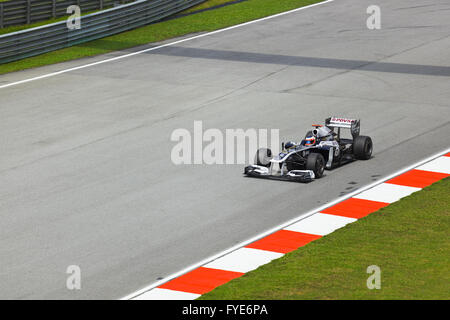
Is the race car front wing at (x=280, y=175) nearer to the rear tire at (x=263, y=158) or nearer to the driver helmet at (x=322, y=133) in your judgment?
the rear tire at (x=263, y=158)

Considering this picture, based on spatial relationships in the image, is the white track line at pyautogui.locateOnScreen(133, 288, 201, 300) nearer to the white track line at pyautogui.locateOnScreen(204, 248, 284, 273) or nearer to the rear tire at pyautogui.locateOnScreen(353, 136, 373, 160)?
the white track line at pyautogui.locateOnScreen(204, 248, 284, 273)

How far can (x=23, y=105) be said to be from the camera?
23438 mm

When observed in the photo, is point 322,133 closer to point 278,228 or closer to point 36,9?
point 278,228

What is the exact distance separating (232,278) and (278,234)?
197cm

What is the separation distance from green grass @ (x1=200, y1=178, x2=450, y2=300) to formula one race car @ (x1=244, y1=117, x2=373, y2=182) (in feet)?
7.14

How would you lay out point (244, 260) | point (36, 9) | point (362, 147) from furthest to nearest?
point (36, 9) → point (362, 147) → point (244, 260)

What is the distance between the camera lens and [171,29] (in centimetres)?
3372

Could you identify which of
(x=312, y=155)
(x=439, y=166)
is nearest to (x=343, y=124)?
(x=312, y=155)

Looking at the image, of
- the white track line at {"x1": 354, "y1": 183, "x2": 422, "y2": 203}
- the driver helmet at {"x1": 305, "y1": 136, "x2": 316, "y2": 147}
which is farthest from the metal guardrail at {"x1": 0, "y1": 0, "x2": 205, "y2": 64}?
the white track line at {"x1": 354, "y1": 183, "x2": 422, "y2": 203}

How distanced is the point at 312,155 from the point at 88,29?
18.3 meters

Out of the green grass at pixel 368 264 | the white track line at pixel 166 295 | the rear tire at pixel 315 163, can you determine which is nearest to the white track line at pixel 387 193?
the green grass at pixel 368 264

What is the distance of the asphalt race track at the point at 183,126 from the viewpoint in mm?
12898
